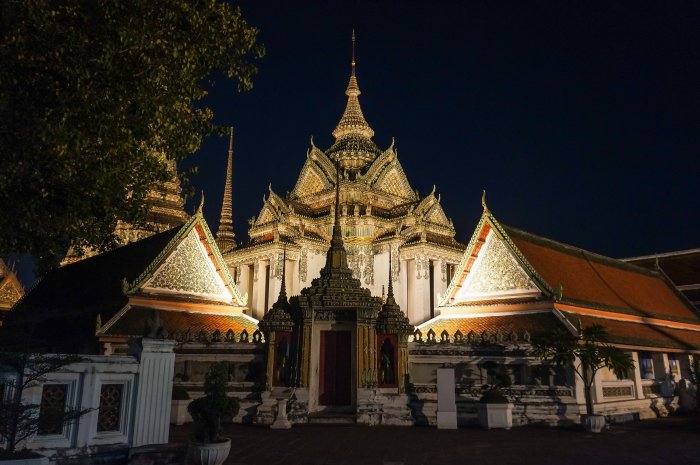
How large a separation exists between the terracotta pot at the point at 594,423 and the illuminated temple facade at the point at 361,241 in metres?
15.5

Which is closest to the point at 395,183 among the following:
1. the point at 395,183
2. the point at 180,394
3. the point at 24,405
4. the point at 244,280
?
the point at 395,183

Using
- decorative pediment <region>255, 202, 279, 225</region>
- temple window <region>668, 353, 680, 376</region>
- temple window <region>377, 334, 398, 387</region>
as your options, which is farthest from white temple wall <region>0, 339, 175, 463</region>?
decorative pediment <region>255, 202, 279, 225</region>

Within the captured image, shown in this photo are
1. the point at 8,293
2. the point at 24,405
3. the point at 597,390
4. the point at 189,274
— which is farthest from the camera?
the point at 8,293

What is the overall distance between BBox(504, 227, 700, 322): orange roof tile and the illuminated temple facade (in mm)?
8924

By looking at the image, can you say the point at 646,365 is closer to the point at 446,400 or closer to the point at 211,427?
the point at 446,400

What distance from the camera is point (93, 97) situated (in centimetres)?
828

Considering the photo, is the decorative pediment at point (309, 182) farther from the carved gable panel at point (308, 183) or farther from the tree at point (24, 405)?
the tree at point (24, 405)

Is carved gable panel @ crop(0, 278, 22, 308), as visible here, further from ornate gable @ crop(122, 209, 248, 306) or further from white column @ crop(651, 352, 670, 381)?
white column @ crop(651, 352, 670, 381)

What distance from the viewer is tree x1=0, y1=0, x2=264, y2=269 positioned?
7.80 meters

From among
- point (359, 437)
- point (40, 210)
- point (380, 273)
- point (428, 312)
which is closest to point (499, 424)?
point (359, 437)

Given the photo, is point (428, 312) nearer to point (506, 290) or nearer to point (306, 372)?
point (506, 290)

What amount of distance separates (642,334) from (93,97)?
16177 mm

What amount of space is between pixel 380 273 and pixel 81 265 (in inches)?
576

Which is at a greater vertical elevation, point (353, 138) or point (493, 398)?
point (353, 138)
